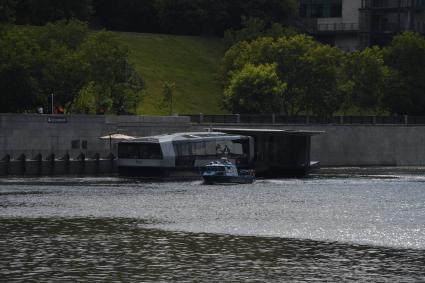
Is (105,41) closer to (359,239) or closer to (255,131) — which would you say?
(255,131)

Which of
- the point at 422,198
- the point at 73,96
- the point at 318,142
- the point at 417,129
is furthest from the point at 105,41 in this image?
the point at 422,198

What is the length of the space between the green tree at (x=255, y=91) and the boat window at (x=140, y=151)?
1454 inches

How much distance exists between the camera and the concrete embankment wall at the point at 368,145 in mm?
157625

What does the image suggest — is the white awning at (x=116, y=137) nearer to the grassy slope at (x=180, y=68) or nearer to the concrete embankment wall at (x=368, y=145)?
the grassy slope at (x=180, y=68)

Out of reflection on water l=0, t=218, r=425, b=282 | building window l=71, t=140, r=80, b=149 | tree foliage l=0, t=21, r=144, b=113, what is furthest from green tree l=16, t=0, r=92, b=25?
reflection on water l=0, t=218, r=425, b=282

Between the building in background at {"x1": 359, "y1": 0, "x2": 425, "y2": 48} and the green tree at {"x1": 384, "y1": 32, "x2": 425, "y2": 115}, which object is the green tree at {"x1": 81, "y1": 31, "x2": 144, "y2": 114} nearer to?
the green tree at {"x1": 384, "y1": 32, "x2": 425, "y2": 115}

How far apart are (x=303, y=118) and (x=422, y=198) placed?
57.2 meters

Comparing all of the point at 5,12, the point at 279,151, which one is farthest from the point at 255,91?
the point at 5,12

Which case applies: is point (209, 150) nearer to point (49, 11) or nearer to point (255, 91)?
point (255, 91)

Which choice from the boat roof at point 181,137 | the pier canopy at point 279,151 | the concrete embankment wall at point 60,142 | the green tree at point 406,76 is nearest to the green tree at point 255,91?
the green tree at point 406,76

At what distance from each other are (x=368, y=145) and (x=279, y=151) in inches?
1223

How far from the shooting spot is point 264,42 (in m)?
169

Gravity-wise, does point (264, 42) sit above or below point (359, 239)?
above

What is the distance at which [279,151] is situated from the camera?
13262 cm
